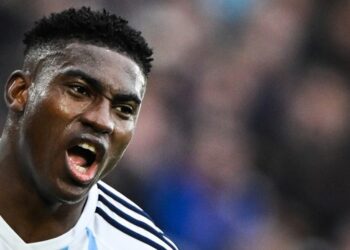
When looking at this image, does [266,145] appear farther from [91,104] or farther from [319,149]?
[91,104]

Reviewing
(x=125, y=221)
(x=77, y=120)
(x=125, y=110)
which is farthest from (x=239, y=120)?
(x=77, y=120)

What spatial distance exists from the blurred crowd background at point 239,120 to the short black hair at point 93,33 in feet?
5.06

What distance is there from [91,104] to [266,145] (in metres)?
2.09

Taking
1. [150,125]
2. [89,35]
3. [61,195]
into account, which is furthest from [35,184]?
[150,125]

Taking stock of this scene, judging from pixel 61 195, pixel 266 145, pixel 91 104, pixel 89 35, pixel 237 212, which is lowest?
pixel 61 195

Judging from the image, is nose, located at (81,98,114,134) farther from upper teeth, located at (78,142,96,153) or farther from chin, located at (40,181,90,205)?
chin, located at (40,181,90,205)

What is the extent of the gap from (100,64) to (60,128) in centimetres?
18

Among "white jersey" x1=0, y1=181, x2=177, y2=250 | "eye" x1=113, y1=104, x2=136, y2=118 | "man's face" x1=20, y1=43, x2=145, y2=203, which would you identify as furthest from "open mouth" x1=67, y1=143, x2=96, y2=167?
"white jersey" x1=0, y1=181, x2=177, y2=250

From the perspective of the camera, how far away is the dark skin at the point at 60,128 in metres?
1.92

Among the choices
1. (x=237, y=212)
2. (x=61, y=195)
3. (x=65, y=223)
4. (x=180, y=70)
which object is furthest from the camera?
(x=180, y=70)

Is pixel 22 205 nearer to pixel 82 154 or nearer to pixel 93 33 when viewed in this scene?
pixel 82 154

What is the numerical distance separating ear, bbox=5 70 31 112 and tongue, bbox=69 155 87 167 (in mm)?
205

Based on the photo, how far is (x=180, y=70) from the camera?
391cm

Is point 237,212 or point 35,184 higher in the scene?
point 237,212
